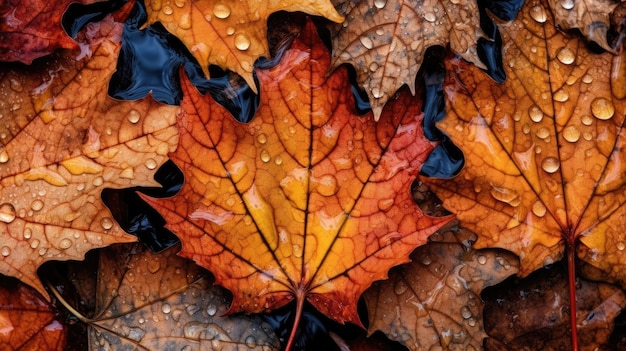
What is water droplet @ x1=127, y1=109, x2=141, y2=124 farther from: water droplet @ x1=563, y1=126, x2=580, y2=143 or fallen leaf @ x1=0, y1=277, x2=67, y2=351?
water droplet @ x1=563, y1=126, x2=580, y2=143

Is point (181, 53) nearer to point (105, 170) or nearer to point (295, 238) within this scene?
point (105, 170)

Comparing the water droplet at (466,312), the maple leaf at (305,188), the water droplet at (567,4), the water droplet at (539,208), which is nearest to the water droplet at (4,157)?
the maple leaf at (305,188)

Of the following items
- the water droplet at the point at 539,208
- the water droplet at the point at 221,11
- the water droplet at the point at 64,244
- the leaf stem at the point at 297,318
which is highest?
the water droplet at the point at 221,11

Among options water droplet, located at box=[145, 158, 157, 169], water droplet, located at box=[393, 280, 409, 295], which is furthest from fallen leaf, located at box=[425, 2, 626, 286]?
water droplet, located at box=[145, 158, 157, 169]

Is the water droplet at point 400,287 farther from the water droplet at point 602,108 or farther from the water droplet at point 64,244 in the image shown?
the water droplet at point 64,244

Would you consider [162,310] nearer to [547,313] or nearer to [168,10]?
[168,10]

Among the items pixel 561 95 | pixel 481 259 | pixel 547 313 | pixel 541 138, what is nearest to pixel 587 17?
pixel 561 95
